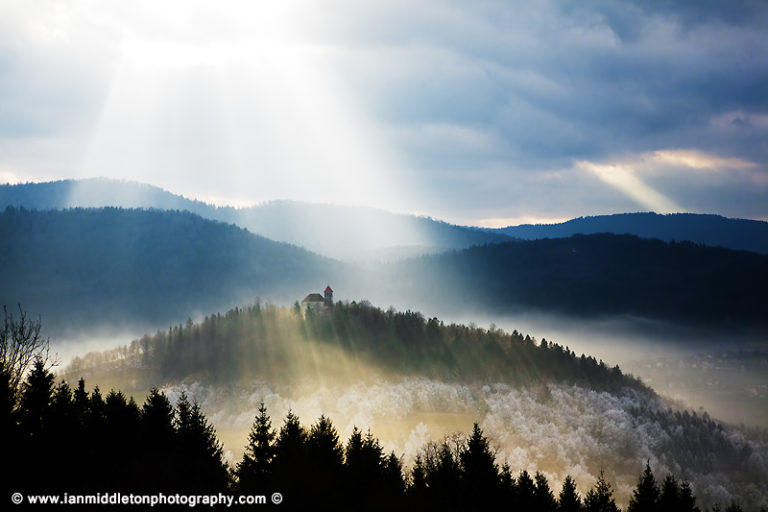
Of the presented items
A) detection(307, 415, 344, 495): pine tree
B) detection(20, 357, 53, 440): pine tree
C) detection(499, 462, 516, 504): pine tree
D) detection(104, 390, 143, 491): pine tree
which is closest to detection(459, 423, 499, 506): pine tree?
detection(499, 462, 516, 504): pine tree

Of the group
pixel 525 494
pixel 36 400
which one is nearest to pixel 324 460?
pixel 525 494

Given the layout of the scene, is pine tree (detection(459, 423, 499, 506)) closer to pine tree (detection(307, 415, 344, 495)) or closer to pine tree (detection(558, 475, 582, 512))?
pine tree (detection(558, 475, 582, 512))

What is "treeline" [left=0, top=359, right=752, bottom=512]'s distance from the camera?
1406 inches

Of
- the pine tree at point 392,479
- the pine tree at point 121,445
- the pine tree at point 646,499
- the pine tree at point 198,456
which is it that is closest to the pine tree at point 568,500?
the pine tree at point 646,499

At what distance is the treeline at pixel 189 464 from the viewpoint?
117 feet

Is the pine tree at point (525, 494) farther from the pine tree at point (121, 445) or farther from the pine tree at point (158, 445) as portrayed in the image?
the pine tree at point (121, 445)

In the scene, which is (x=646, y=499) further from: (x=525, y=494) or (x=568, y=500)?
(x=525, y=494)

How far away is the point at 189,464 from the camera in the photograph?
1786 inches

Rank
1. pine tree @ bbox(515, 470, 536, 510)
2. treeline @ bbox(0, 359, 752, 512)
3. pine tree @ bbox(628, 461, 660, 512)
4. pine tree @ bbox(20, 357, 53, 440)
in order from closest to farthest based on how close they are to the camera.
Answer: treeline @ bbox(0, 359, 752, 512) < pine tree @ bbox(20, 357, 53, 440) < pine tree @ bbox(515, 470, 536, 510) < pine tree @ bbox(628, 461, 660, 512)

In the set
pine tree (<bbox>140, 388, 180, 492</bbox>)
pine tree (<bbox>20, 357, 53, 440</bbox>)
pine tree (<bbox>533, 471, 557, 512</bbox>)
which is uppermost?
pine tree (<bbox>20, 357, 53, 440</bbox>)

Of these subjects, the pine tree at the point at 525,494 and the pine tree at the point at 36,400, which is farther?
the pine tree at the point at 525,494

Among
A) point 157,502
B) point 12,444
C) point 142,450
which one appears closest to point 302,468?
point 157,502

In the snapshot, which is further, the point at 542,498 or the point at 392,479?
the point at 542,498

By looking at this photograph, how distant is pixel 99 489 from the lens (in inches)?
1340
